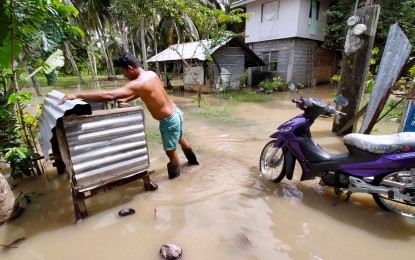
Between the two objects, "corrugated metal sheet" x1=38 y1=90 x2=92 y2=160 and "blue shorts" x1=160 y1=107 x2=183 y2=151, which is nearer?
"corrugated metal sheet" x1=38 y1=90 x2=92 y2=160

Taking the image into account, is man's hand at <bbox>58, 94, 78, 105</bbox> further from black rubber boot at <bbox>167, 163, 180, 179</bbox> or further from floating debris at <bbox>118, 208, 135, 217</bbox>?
black rubber boot at <bbox>167, 163, 180, 179</bbox>

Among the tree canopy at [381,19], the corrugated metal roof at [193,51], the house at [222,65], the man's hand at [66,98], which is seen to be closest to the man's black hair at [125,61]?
the man's hand at [66,98]

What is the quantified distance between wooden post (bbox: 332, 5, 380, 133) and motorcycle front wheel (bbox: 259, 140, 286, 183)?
2904 millimetres

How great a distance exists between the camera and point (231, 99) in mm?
12258

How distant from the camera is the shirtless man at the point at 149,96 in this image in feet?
9.61

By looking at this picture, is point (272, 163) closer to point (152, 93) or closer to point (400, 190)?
point (400, 190)

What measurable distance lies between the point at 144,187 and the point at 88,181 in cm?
98

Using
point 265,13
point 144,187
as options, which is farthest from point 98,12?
point 144,187

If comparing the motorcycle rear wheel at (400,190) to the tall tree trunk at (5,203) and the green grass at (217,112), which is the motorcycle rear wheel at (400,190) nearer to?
the tall tree trunk at (5,203)

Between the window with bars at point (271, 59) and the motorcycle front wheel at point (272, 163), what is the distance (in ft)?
45.1

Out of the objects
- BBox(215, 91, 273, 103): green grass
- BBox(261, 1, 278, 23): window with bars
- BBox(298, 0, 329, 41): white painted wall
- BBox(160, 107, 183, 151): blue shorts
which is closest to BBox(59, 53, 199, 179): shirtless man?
BBox(160, 107, 183, 151): blue shorts

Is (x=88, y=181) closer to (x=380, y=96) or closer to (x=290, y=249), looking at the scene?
(x=290, y=249)

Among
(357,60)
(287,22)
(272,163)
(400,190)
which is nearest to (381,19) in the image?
(287,22)

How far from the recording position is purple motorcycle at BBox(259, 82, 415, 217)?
266 cm
